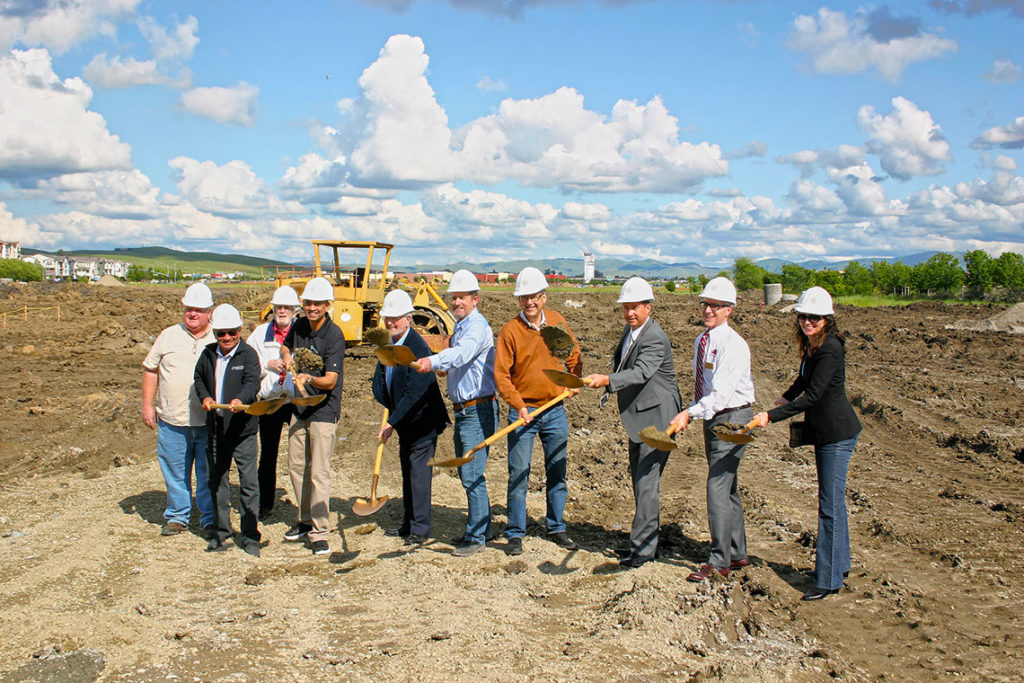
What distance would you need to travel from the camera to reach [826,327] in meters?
4.96

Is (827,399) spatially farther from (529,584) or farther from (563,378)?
(529,584)

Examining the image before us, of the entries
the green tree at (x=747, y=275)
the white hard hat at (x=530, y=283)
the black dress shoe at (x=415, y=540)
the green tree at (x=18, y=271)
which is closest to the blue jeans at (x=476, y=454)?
the black dress shoe at (x=415, y=540)

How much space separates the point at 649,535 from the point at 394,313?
7.88 feet

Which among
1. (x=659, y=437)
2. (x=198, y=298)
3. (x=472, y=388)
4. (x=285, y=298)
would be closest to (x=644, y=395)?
(x=659, y=437)

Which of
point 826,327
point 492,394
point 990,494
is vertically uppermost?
point 826,327

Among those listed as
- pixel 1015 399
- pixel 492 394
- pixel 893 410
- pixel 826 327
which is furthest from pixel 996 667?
pixel 1015 399

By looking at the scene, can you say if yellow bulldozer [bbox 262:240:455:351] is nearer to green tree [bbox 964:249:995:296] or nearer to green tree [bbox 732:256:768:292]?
green tree [bbox 964:249:995:296]

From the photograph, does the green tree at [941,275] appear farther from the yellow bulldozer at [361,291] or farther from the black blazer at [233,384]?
the black blazer at [233,384]

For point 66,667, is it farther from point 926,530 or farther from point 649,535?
point 926,530

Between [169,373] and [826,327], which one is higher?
[826,327]

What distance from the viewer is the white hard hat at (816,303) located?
4863 millimetres

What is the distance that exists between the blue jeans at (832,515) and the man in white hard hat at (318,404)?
11.1 feet

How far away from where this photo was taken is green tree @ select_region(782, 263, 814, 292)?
6075 cm

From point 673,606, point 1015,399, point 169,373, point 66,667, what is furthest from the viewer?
point 1015,399
